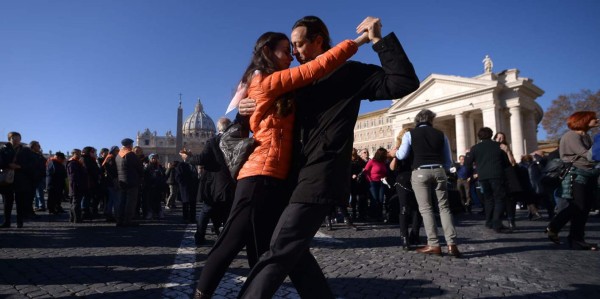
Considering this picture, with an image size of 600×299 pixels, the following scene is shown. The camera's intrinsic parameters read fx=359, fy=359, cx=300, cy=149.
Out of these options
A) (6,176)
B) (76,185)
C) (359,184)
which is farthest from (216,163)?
(76,185)

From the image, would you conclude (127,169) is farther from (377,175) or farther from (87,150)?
(377,175)

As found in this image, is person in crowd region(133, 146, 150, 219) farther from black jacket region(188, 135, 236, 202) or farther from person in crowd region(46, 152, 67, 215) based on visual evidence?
black jacket region(188, 135, 236, 202)

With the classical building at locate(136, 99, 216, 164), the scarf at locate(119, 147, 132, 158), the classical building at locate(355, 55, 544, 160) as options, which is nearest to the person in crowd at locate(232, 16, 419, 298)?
the scarf at locate(119, 147, 132, 158)

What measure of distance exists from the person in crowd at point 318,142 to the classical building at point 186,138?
105608 mm

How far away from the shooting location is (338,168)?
1.73 meters

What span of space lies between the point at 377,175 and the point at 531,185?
530cm

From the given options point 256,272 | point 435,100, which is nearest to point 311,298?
point 256,272

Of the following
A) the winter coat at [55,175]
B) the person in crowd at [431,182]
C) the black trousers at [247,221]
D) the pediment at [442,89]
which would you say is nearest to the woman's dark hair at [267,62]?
the black trousers at [247,221]

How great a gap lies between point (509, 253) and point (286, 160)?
4032 mm

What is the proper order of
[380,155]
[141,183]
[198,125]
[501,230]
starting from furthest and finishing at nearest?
[198,125] < [141,183] < [380,155] < [501,230]

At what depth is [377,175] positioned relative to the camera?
8.28 m

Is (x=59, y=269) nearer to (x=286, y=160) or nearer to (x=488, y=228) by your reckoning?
(x=286, y=160)

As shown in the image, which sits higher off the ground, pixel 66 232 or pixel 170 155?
pixel 170 155

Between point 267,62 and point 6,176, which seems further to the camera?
point 6,176
